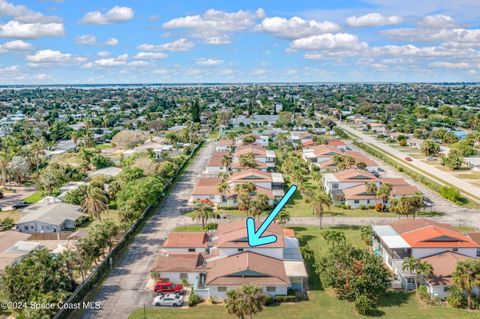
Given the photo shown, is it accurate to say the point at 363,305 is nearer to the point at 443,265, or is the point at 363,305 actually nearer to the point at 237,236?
the point at 443,265

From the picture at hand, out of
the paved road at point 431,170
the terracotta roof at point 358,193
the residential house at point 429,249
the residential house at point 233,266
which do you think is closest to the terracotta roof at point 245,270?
the residential house at point 233,266

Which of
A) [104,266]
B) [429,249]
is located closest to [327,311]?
[429,249]

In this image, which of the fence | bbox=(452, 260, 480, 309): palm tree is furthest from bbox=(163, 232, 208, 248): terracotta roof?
bbox=(452, 260, 480, 309): palm tree

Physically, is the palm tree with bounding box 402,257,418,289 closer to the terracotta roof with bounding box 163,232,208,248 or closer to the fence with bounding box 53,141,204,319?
the terracotta roof with bounding box 163,232,208,248

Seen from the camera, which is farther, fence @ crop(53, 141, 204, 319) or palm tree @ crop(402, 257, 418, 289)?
palm tree @ crop(402, 257, 418, 289)

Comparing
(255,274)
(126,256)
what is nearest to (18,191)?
(126,256)

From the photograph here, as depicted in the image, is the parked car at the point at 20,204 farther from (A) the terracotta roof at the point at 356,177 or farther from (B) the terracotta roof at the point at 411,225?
(B) the terracotta roof at the point at 411,225

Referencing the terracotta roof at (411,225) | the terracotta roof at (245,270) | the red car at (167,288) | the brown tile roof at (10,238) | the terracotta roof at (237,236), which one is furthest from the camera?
the brown tile roof at (10,238)

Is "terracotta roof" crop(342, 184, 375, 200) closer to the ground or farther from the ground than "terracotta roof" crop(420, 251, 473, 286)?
farther from the ground
